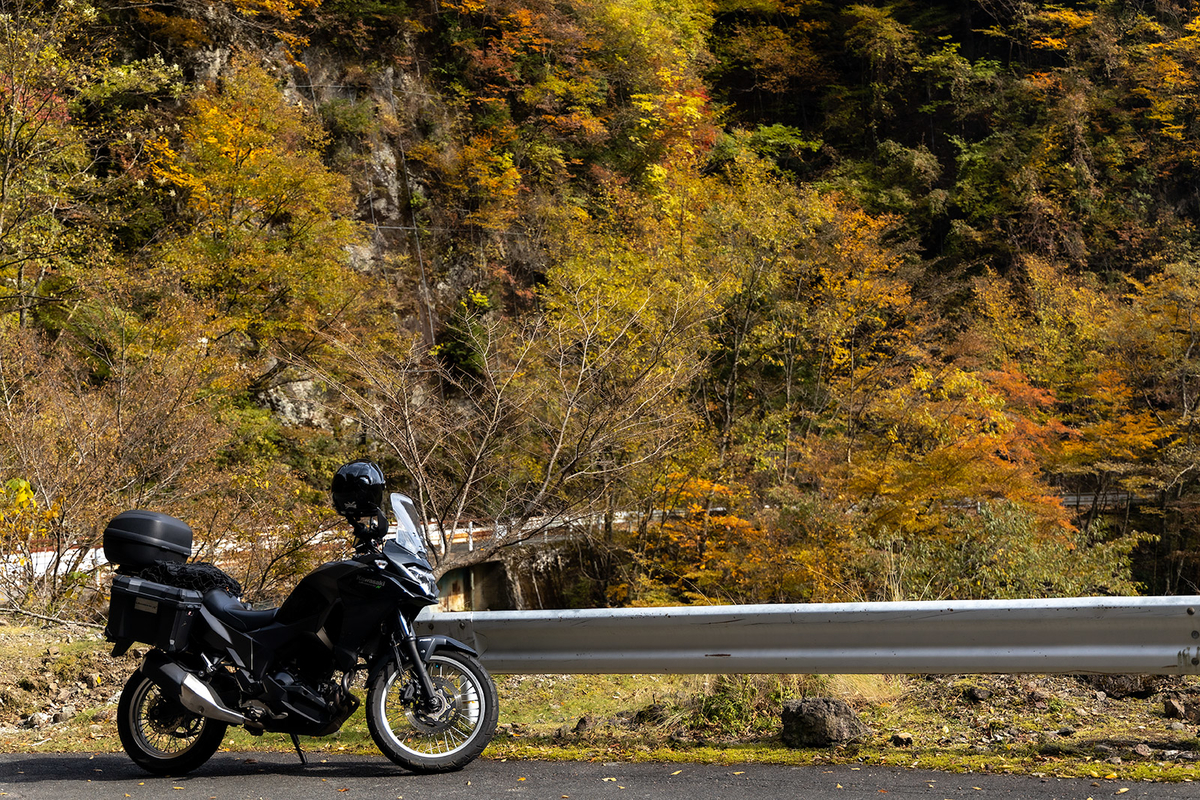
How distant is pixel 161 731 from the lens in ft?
14.1

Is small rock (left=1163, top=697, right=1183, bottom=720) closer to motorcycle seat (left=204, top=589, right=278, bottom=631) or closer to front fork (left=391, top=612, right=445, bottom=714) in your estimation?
front fork (left=391, top=612, right=445, bottom=714)

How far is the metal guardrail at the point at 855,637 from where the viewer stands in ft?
12.1

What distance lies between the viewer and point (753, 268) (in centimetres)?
2119

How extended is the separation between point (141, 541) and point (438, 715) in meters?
1.62

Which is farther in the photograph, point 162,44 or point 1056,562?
point 162,44

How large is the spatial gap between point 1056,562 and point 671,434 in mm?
5082

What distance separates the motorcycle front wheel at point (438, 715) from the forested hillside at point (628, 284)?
3185mm

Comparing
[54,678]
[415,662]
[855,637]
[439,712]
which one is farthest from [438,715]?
[54,678]

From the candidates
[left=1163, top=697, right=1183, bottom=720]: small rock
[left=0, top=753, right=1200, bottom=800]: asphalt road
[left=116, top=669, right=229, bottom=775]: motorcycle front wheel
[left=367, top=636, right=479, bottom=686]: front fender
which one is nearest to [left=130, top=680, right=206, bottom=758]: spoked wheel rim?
[left=116, top=669, right=229, bottom=775]: motorcycle front wheel

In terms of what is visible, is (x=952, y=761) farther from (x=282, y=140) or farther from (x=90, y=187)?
(x=282, y=140)

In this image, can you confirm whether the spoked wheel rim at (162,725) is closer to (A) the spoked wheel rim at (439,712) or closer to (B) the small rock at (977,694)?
(A) the spoked wheel rim at (439,712)

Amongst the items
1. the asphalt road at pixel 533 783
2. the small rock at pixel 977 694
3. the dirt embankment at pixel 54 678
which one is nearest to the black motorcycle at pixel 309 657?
the asphalt road at pixel 533 783

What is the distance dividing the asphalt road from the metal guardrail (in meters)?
0.44

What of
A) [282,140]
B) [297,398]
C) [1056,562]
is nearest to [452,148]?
[282,140]
